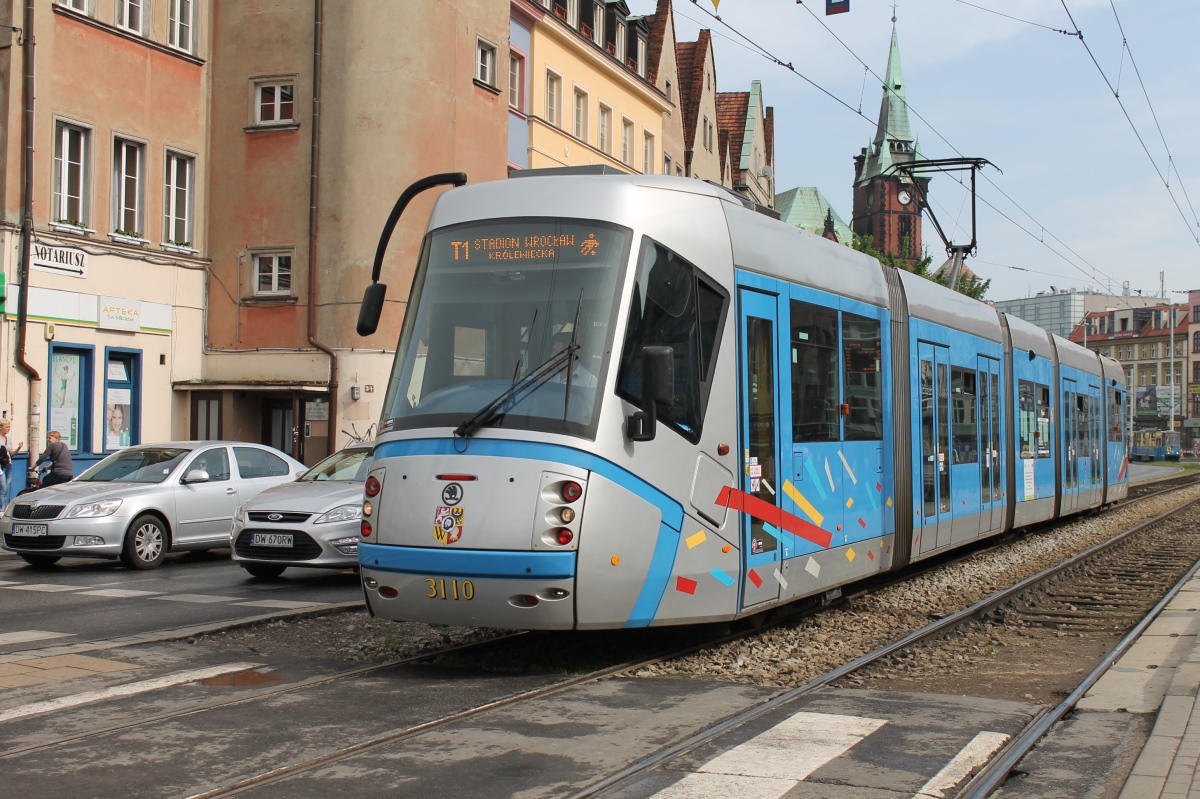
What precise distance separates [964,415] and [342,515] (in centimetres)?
738

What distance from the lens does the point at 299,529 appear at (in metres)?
14.4

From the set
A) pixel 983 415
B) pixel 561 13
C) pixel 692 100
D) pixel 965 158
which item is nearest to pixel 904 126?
pixel 692 100

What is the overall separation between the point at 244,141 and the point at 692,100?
2740 centimetres

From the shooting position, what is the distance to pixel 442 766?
248 inches

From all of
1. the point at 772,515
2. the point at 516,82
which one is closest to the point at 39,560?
the point at 772,515

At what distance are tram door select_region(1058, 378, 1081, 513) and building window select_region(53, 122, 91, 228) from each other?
57.9 ft

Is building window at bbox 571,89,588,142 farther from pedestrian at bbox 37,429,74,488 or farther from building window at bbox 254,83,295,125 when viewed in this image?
pedestrian at bbox 37,429,74,488

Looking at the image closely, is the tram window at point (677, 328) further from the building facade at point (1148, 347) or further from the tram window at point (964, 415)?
the building facade at point (1148, 347)

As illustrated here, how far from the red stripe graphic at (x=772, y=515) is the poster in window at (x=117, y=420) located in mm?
18614

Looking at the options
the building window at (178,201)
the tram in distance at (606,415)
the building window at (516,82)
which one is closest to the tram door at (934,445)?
the tram in distance at (606,415)

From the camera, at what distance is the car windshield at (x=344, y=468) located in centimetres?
1612

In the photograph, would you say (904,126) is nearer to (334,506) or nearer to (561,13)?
(561,13)

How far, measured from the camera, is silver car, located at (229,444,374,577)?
47.2 feet

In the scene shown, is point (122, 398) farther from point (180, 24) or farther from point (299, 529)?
point (299, 529)
